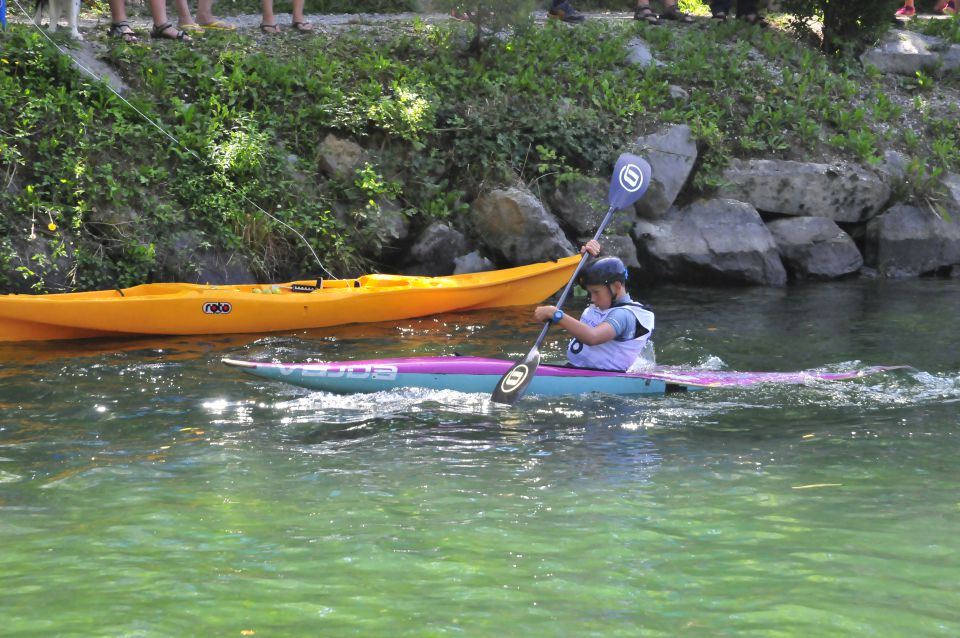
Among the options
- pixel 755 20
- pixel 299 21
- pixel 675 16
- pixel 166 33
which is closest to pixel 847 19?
pixel 755 20

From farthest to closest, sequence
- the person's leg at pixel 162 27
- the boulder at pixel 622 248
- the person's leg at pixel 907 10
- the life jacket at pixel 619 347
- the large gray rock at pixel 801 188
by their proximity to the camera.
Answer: the person's leg at pixel 907 10 → the large gray rock at pixel 801 188 → the person's leg at pixel 162 27 → the boulder at pixel 622 248 → the life jacket at pixel 619 347

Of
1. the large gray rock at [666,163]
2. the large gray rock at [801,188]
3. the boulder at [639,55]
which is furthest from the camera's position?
the boulder at [639,55]

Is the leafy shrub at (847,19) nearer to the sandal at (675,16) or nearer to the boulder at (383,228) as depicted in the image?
the sandal at (675,16)

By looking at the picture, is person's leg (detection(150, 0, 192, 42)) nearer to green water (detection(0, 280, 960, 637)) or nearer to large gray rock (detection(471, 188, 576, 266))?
large gray rock (detection(471, 188, 576, 266))

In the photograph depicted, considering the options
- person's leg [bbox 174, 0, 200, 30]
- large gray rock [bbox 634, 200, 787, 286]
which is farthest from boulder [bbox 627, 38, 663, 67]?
person's leg [bbox 174, 0, 200, 30]

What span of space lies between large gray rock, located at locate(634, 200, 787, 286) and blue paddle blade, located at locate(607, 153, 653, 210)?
8.58ft

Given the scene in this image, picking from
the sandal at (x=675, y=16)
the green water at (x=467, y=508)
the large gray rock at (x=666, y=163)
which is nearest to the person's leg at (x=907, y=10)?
the sandal at (x=675, y=16)

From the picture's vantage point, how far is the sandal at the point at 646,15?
48.1 feet

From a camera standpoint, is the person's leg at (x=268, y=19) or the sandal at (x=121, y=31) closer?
the sandal at (x=121, y=31)

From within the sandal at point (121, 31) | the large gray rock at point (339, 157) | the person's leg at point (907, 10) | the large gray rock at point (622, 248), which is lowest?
the large gray rock at point (622, 248)

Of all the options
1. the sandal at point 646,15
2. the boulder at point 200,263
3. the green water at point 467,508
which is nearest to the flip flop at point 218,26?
the boulder at point 200,263

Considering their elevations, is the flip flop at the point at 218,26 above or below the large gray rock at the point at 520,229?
above

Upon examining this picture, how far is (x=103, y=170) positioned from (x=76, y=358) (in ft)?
7.96

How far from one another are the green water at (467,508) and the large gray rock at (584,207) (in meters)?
3.88
